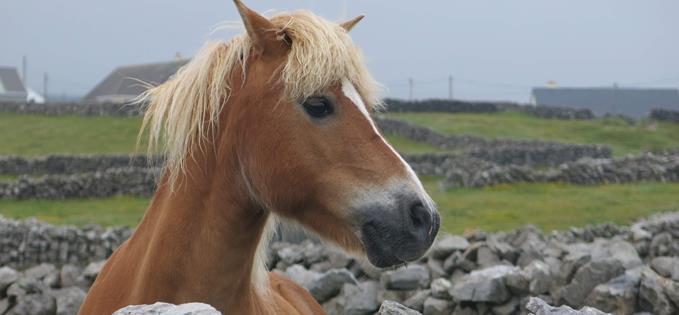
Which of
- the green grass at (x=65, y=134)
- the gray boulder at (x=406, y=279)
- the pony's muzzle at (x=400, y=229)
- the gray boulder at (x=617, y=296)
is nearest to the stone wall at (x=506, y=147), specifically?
the green grass at (x=65, y=134)

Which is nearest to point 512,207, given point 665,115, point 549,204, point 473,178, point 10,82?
point 549,204

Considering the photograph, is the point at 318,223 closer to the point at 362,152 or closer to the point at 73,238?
the point at 362,152

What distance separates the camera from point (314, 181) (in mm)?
3461

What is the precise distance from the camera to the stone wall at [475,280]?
21.9 ft

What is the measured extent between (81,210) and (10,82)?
65.9m

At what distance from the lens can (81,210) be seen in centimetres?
2239

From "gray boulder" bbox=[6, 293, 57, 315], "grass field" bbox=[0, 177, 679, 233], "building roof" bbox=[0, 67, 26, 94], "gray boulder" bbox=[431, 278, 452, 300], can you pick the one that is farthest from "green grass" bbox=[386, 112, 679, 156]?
"building roof" bbox=[0, 67, 26, 94]

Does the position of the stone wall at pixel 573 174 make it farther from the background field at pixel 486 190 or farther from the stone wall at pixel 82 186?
the stone wall at pixel 82 186

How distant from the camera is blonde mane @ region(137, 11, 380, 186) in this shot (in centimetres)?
349

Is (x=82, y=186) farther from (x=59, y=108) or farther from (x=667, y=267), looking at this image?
(x=59, y=108)

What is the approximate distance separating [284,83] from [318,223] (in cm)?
66

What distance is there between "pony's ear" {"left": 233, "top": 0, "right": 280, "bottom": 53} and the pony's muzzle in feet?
3.08

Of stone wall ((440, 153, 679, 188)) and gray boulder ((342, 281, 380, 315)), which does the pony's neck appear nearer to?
gray boulder ((342, 281, 380, 315))

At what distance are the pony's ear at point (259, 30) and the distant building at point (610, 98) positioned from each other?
71.2 meters
